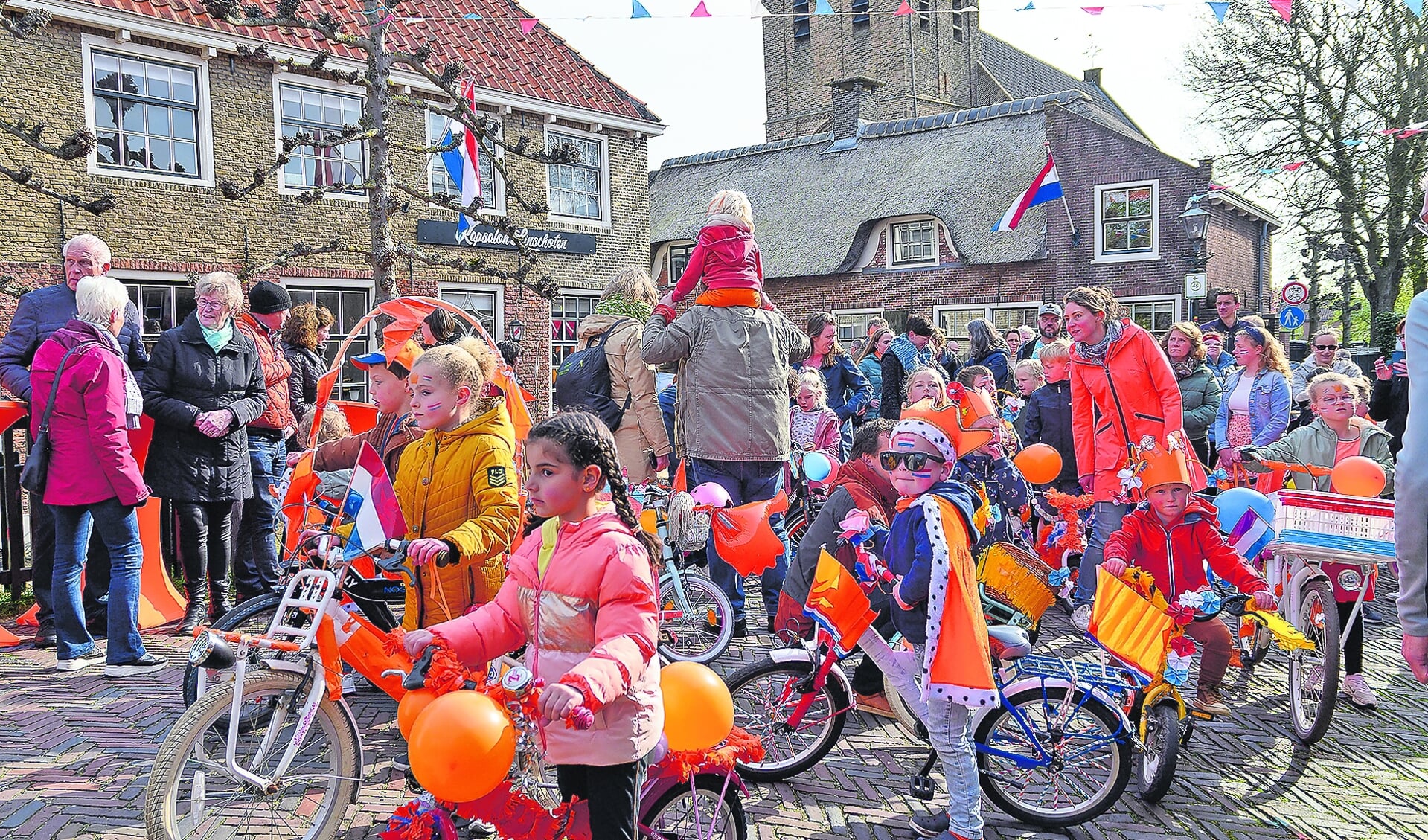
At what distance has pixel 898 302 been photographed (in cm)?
2780

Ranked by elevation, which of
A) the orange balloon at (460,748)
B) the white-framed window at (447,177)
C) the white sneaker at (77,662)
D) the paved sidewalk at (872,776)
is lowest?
the paved sidewalk at (872,776)

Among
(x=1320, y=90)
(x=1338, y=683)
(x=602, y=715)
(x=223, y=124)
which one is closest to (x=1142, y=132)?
(x=1320, y=90)

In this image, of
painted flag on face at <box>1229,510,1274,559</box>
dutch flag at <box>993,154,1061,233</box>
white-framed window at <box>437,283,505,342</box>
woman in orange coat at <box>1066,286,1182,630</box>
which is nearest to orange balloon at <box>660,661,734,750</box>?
painted flag on face at <box>1229,510,1274,559</box>

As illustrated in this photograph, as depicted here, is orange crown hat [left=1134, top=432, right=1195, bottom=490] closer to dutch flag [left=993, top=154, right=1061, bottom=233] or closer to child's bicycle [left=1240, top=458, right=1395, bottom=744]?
child's bicycle [left=1240, top=458, right=1395, bottom=744]

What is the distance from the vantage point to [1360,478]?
522 centimetres

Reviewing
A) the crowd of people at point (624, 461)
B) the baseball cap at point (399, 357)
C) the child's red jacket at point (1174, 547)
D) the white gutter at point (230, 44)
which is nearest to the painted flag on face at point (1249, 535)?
the child's red jacket at point (1174, 547)

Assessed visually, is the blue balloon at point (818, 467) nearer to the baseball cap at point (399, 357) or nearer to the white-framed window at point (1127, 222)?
the baseball cap at point (399, 357)

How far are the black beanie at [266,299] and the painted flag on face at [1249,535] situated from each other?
5.65 meters

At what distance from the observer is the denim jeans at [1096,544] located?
17.7 feet

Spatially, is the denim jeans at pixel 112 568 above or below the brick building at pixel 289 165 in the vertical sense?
below

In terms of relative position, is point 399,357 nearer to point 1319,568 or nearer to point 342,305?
point 1319,568

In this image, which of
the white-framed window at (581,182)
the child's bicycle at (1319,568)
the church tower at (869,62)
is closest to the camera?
the child's bicycle at (1319,568)

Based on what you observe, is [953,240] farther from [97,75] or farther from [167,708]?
[167,708]

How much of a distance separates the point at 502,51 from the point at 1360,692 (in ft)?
57.6
